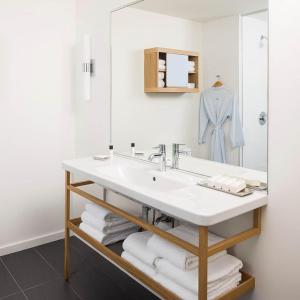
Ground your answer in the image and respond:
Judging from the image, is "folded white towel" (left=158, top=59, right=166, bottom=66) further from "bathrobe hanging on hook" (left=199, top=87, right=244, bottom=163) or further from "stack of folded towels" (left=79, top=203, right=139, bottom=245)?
"stack of folded towels" (left=79, top=203, right=139, bottom=245)

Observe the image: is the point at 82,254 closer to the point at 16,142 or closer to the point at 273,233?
the point at 16,142

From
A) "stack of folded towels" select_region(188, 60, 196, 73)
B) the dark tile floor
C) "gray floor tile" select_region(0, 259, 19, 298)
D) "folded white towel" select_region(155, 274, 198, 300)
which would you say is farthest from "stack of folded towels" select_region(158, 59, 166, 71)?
"gray floor tile" select_region(0, 259, 19, 298)

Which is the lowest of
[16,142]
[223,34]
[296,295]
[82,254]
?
[82,254]

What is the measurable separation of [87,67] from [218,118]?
1.31 m

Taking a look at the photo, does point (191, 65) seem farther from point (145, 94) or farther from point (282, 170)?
point (282, 170)

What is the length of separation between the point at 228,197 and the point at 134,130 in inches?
45.3

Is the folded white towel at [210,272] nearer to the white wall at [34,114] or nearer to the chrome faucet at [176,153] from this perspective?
the chrome faucet at [176,153]

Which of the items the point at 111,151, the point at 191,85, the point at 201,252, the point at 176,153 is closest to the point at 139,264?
the point at 201,252

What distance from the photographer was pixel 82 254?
2734 millimetres

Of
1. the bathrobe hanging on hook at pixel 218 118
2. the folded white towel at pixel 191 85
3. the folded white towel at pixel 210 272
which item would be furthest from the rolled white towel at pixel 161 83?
the folded white towel at pixel 210 272

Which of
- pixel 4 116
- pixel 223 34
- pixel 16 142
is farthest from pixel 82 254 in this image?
pixel 223 34

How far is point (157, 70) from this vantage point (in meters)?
2.21

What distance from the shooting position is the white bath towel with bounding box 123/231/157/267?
1689 mm

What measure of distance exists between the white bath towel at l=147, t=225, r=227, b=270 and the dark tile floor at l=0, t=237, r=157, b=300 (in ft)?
1.39
